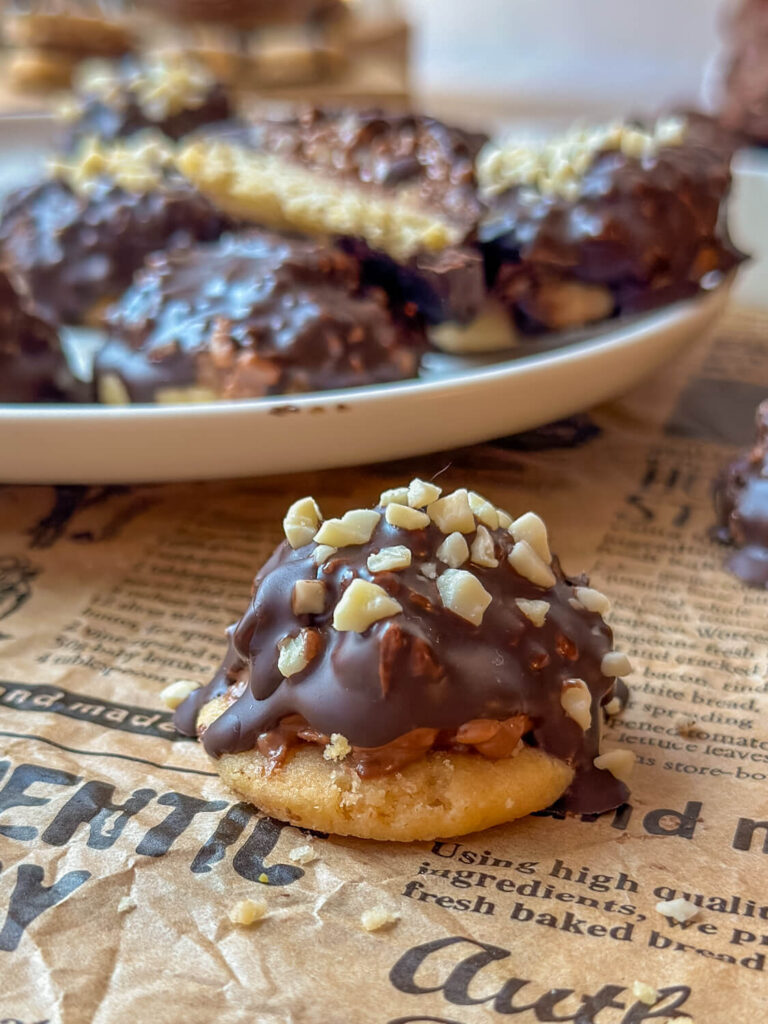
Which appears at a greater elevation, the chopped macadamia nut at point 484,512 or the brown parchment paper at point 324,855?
the chopped macadamia nut at point 484,512

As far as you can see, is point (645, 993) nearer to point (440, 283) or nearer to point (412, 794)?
point (412, 794)

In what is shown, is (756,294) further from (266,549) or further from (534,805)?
(534,805)

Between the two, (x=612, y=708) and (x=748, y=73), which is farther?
(x=748, y=73)

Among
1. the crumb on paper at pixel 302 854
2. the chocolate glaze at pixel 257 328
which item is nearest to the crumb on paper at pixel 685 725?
the crumb on paper at pixel 302 854

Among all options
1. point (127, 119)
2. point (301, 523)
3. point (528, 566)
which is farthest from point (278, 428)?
point (127, 119)

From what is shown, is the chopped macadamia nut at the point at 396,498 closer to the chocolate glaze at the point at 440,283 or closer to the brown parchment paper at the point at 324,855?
the brown parchment paper at the point at 324,855

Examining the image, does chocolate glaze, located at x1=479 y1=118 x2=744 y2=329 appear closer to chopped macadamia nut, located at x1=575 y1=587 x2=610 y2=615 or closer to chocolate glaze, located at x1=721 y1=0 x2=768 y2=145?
chopped macadamia nut, located at x1=575 y1=587 x2=610 y2=615

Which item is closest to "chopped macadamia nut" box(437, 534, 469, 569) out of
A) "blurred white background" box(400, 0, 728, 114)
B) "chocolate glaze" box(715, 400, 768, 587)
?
"chocolate glaze" box(715, 400, 768, 587)
